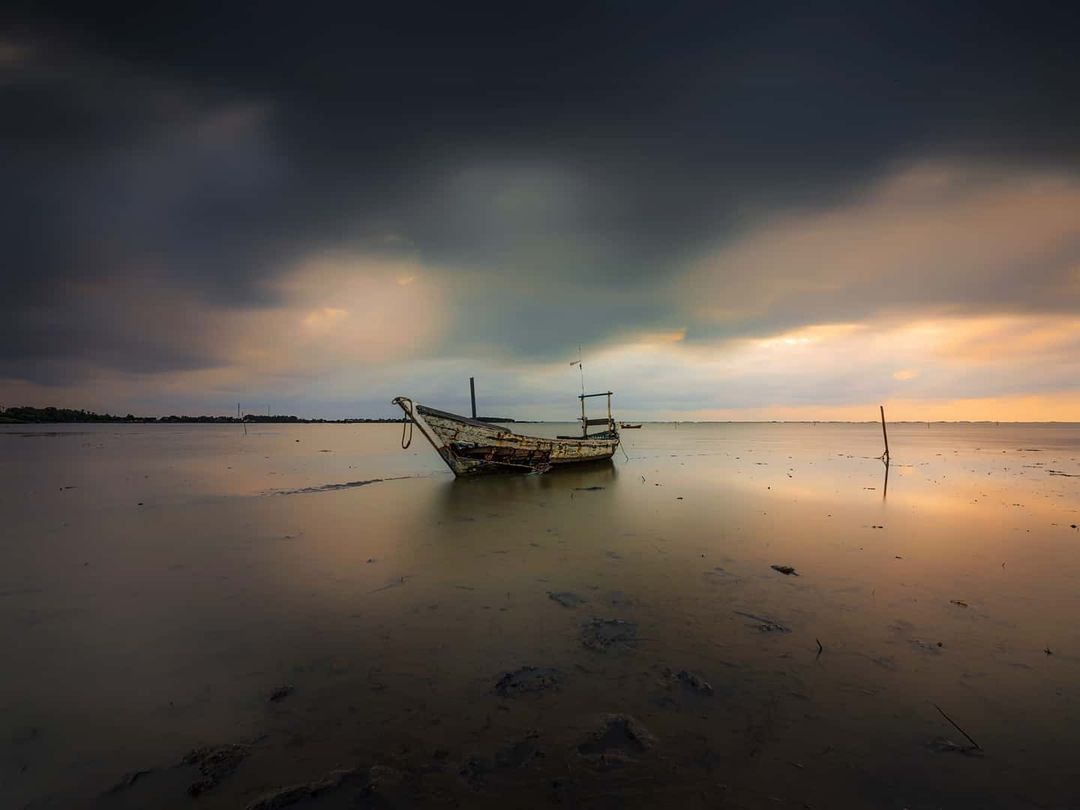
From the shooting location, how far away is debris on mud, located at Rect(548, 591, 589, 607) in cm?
765

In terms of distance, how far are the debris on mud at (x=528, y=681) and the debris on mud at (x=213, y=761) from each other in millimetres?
2348

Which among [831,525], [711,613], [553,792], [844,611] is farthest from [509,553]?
[831,525]

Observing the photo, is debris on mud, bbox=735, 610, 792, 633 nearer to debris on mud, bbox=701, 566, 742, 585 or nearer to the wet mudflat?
the wet mudflat

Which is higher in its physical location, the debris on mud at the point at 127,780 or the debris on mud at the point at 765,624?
the debris on mud at the point at 127,780

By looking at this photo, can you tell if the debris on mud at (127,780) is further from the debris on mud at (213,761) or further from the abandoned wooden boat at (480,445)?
the abandoned wooden boat at (480,445)

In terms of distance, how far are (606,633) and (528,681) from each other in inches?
66.6

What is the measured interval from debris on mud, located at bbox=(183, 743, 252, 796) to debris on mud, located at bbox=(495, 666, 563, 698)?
235 centimetres

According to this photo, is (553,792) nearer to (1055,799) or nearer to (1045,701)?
(1055,799)

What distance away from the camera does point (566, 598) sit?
7883 mm

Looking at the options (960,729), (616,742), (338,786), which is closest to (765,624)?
(960,729)

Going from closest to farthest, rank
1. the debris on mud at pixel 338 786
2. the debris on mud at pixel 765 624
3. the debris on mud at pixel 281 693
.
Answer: the debris on mud at pixel 338 786 < the debris on mud at pixel 281 693 < the debris on mud at pixel 765 624

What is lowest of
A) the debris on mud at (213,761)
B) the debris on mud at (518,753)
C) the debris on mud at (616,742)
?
the debris on mud at (616,742)

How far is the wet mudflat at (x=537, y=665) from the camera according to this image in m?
3.72

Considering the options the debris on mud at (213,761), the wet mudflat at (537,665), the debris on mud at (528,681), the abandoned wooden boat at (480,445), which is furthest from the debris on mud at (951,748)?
the abandoned wooden boat at (480,445)
